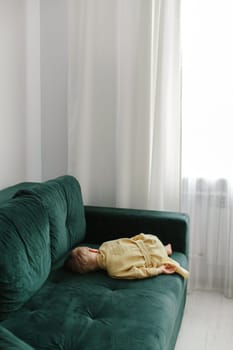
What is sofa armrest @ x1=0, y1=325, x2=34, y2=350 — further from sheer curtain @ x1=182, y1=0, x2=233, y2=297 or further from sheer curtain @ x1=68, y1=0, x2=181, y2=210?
sheer curtain @ x1=182, y1=0, x2=233, y2=297

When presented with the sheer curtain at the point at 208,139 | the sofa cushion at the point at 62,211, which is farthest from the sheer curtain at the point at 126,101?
the sofa cushion at the point at 62,211

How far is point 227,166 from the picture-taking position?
298 centimetres

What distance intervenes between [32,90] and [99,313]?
177 cm

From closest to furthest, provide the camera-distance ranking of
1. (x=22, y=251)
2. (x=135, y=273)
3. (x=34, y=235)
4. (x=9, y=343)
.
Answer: (x=9, y=343) < (x=22, y=251) < (x=34, y=235) < (x=135, y=273)

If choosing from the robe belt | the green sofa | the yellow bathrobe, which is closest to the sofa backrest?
the green sofa

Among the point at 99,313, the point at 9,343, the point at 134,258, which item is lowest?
the point at 99,313

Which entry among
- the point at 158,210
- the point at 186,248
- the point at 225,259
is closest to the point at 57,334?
the point at 186,248

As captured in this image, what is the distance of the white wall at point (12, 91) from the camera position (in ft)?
9.12

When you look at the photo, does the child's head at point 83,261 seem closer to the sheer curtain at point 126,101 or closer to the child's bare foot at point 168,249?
the child's bare foot at point 168,249

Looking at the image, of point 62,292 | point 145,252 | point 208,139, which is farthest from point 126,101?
point 62,292

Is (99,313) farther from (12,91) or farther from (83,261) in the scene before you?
(12,91)

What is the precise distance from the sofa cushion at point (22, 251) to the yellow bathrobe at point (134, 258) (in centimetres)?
36

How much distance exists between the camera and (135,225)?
2.78 metres

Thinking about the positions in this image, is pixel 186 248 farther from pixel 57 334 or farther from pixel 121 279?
pixel 57 334
